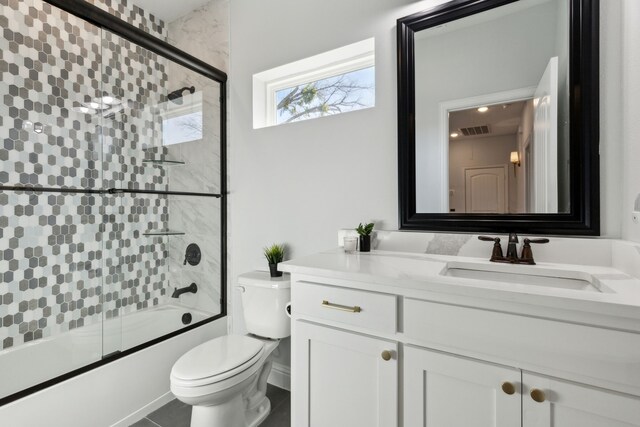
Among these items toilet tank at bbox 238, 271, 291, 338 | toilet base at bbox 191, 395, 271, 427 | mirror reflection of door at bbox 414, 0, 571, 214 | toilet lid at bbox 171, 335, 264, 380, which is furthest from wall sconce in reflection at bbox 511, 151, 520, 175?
toilet base at bbox 191, 395, 271, 427

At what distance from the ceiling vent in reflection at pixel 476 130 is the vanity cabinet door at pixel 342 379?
3.34 ft

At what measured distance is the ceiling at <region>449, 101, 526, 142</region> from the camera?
134 centimetres

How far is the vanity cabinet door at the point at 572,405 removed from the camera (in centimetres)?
74

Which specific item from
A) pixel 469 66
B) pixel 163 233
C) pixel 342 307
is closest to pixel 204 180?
pixel 163 233

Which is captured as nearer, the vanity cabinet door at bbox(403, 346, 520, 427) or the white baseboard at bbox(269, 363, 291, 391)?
the vanity cabinet door at bbox(403, 346, 520, 427)

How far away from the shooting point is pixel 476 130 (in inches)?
56.4

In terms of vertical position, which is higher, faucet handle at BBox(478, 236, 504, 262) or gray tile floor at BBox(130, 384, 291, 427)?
faucet handle at BBox(478, 236, 504, 262)

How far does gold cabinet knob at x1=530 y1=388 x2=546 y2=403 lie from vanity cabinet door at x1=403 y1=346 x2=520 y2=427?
3 cm

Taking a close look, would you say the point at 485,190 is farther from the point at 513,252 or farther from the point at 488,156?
the point at 513,252

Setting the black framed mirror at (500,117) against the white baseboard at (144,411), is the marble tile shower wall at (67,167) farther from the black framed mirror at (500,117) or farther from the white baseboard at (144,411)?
the black framed mirror at (500,117)

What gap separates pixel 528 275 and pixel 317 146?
1245 mm

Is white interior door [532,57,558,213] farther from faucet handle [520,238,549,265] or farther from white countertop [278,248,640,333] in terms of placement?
white countertop [278,248,640,333]

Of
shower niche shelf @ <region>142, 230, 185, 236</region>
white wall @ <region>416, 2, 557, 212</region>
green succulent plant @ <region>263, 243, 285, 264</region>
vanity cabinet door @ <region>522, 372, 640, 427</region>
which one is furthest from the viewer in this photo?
shower niche shelf @ <region>142, 230, 185, 236</region>

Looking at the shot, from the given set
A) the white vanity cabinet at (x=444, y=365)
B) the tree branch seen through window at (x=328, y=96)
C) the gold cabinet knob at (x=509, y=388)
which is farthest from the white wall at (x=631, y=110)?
the tree branch seen through window at (x=328, y=96)
